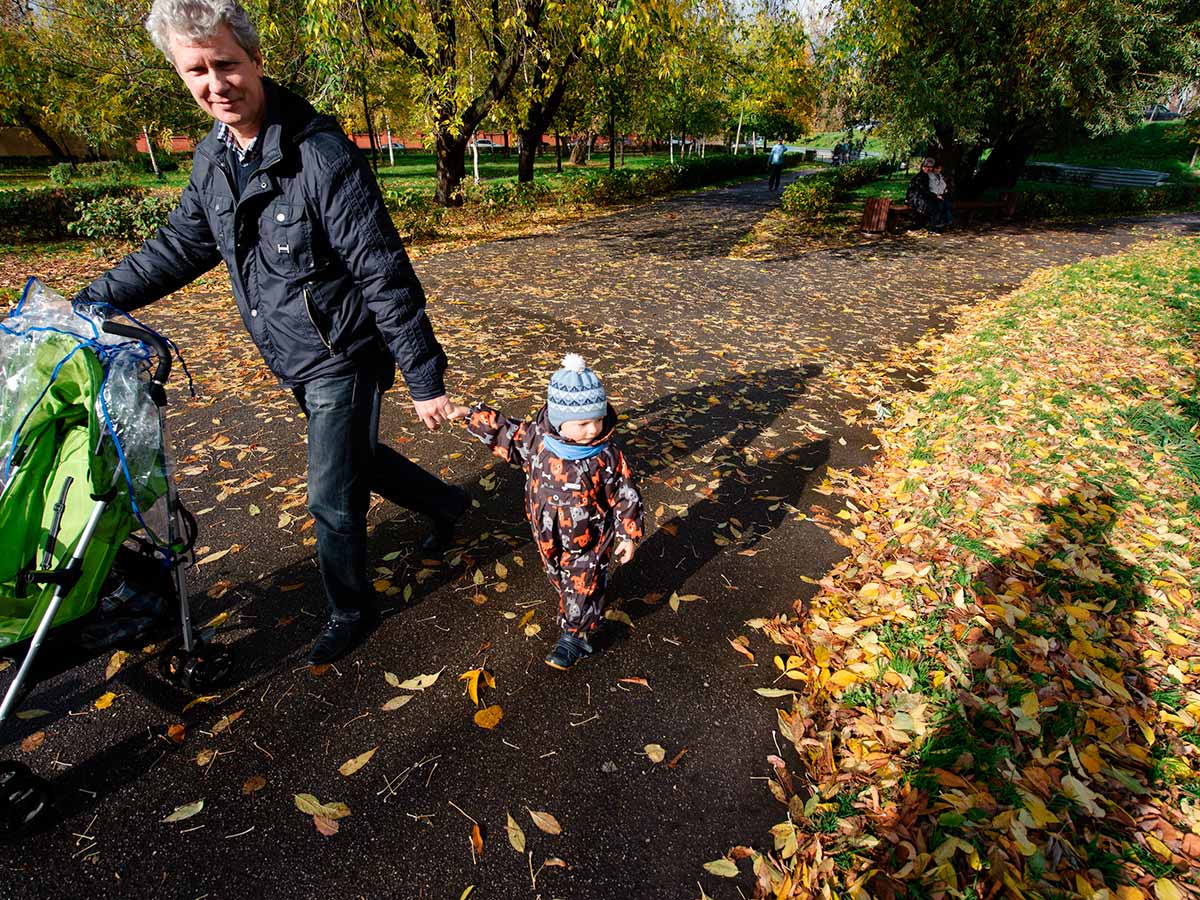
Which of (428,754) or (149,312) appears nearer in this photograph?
(428,754)

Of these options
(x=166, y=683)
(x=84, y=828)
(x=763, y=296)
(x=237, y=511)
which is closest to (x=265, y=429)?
(x=237, y=511)

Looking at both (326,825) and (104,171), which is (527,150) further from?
(104,171)

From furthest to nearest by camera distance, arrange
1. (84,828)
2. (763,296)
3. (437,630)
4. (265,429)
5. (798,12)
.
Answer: (798,12) < (763,296) < (265,429) < (437,630) < (84,828)

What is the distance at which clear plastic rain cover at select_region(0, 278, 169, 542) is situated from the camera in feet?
7.13

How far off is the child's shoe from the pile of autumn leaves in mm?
950

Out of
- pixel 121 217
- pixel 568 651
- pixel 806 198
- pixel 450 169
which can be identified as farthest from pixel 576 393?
pixel 806 198

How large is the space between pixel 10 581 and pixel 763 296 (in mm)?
9329

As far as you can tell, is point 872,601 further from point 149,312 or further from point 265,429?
point 149,312

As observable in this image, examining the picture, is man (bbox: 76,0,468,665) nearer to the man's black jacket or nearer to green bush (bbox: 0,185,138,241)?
the man's black jacket

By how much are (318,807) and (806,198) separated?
19057 mm

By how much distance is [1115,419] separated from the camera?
15.2 feet

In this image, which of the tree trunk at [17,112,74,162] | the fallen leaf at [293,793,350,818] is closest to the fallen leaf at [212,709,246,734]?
the fallen leaf at [293,793,350,818]

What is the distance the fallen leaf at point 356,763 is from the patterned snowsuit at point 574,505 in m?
0.96

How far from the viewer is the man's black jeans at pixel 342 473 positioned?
7.63ft
